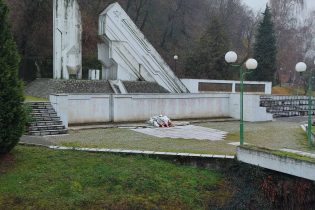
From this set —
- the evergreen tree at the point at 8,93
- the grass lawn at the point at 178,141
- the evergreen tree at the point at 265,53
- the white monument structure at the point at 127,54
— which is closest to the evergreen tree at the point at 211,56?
the evergreen tree at the point at 265,53

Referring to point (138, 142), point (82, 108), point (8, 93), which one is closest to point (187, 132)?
point (138, 142)

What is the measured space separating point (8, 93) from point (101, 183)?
10.5ft

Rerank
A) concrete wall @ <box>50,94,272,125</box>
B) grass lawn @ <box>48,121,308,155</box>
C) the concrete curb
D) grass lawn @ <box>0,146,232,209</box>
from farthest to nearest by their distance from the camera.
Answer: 1. concrete wall @ <box>50,94,272,125</box>
2. grass lawn @ <box>48,121,308,155</box>
3. the concrete curb
4. grass lawn @ <box>0,146,232,209</box>

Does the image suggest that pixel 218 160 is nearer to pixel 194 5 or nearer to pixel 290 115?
pixel 290 115

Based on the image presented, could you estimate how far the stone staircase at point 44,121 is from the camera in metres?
13.8

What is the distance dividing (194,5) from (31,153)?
35833 millimetres

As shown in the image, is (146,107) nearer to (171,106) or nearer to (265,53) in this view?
(171,106)


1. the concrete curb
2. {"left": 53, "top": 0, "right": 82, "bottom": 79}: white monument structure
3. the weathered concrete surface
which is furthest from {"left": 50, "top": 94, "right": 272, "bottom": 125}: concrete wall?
the weathered concrete surface

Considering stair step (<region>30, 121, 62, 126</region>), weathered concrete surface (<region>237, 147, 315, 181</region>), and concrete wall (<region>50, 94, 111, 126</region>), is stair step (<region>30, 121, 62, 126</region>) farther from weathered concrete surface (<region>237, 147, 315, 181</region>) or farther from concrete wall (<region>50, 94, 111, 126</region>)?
weathered concrete surface (<region>237, 147, 315, 181</region>)

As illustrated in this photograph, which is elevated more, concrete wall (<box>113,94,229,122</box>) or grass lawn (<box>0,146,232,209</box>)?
concrete wall (<box>113,94,229,122</box>)

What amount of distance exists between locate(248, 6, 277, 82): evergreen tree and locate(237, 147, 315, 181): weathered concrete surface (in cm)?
2629

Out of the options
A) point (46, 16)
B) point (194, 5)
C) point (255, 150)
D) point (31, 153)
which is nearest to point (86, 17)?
point (46, 16)

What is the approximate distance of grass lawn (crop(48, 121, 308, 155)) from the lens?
11766 mm

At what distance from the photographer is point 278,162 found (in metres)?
8.98
